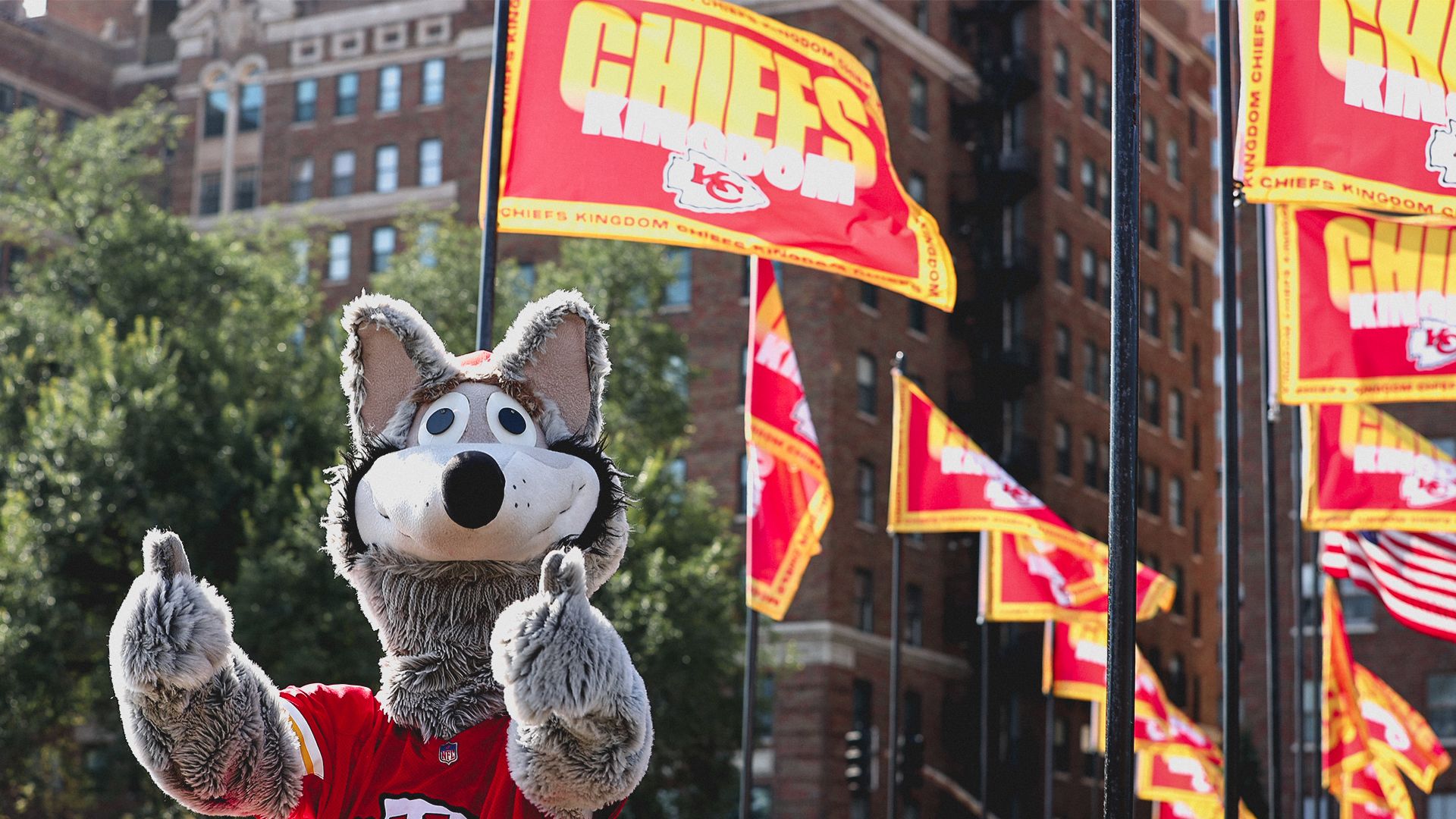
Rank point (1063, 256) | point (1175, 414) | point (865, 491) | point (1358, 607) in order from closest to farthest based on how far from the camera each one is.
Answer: point (865, 491)
point (1358, 607)
point (1063, 256)
point (1175, 414)

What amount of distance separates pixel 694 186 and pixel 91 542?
1653cm

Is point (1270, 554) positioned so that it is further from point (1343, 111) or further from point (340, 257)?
point (340, 257)

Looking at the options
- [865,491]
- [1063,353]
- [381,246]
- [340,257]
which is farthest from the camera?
[1063,353]

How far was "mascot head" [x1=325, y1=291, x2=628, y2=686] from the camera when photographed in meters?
4.98

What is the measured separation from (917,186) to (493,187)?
42.3 m

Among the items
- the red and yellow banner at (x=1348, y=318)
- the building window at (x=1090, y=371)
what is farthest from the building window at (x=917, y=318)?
the red and yellow banner at (x=1348, y=318)

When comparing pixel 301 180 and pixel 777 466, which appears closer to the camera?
pixel 777 466

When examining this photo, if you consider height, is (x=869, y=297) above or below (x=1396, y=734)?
above

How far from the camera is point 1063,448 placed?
5478 cm

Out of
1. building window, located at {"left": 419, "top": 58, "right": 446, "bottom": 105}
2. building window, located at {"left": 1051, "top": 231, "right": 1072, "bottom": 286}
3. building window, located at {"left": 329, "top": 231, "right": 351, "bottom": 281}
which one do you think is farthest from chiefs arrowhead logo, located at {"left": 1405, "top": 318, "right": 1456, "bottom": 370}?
building window, located at {"left": 329, "top": 231, "right": 351, "bottom": 281}

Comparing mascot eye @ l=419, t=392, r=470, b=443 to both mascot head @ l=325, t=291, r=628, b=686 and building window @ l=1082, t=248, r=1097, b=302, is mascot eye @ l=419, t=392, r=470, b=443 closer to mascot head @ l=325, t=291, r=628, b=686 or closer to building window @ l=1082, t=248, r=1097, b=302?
mascot head @ l=325, t=291, r=628, b=686

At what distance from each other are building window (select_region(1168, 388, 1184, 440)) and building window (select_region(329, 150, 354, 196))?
24799 millimetres

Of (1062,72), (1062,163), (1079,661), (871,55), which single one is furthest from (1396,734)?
(1062,72)

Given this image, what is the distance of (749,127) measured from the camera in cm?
1106
